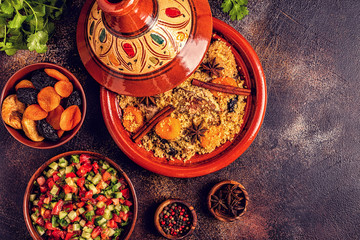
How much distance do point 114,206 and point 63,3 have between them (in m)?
1.53

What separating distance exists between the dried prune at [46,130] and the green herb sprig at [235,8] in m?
1.48

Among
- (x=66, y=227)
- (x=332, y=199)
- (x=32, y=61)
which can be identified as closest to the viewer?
(x=66, y=227)

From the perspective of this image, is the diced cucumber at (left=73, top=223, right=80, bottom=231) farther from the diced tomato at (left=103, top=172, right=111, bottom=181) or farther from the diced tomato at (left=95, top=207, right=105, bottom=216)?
the diced tomato at (left=103, top=172, right=111, bottom=181)

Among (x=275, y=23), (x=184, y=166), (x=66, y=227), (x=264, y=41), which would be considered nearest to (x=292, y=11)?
(x=275, y=23)

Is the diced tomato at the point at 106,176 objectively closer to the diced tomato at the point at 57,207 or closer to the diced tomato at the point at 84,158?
the diced tomato at the point at 84,158

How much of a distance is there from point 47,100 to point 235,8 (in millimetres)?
1461

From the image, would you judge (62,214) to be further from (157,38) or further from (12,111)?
(157,38)

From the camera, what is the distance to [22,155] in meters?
2.10

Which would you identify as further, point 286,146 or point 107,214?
point 286,146

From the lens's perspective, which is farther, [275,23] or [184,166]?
[275,23]

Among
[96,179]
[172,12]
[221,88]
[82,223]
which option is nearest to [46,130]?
[96,179]

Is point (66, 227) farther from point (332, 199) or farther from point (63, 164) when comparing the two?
point (332, 199)

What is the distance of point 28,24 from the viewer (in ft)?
6.17

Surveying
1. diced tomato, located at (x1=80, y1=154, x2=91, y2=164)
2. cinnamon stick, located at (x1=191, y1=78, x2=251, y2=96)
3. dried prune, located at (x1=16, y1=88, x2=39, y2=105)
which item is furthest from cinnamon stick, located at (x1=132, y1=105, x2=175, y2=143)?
dried prune, located at (x1=16, y1=88, x2=39, y2=105)
